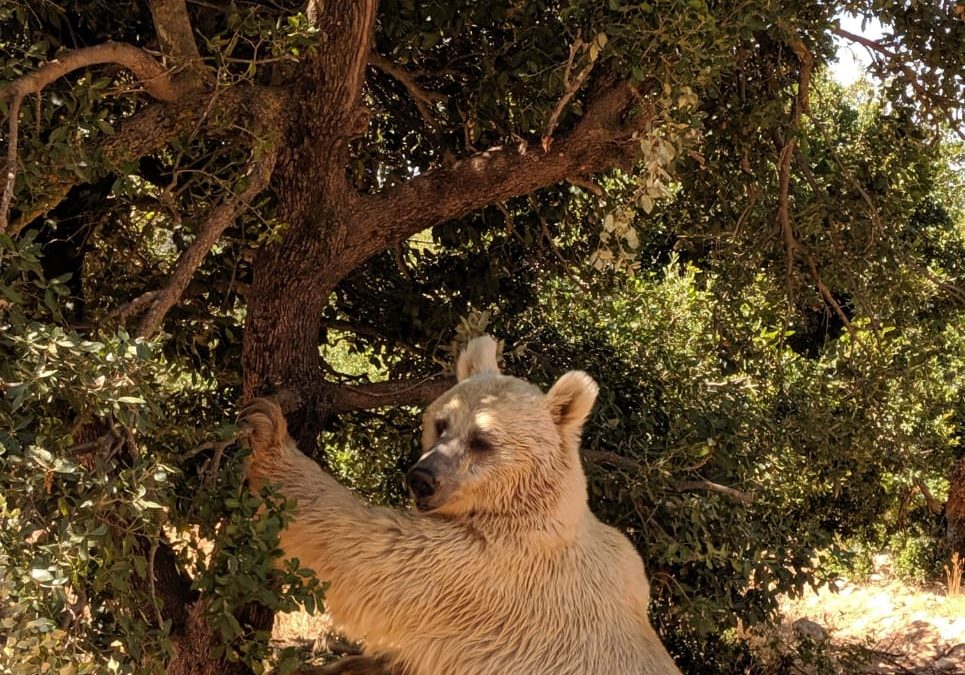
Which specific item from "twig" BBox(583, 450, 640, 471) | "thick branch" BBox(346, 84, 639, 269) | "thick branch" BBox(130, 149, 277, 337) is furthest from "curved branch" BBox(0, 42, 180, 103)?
"twig" BBox(583, 450, 640, 471)

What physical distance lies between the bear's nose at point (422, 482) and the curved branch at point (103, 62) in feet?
6.88

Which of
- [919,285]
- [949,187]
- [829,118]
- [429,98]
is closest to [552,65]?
[429,98]

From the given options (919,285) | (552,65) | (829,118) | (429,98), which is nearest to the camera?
(552,65)

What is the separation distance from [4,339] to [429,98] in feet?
12.6

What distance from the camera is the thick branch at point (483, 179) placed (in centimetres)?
567

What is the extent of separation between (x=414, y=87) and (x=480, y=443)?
2.58m

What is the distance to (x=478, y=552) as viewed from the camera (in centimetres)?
498

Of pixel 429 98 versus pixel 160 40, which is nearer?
pixel 160 40

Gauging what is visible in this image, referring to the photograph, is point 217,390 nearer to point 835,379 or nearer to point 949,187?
point 835,379

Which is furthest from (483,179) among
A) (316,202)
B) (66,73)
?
(66,73)

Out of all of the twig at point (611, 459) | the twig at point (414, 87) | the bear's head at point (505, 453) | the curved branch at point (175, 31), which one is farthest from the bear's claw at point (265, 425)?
the twig at point (414, 87)

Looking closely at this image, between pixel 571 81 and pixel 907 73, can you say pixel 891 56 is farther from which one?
pixel 571 81

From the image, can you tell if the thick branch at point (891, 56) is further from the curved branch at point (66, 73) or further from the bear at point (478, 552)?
the curved branch at point (66, 73)

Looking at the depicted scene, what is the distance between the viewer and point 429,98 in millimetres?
6516
